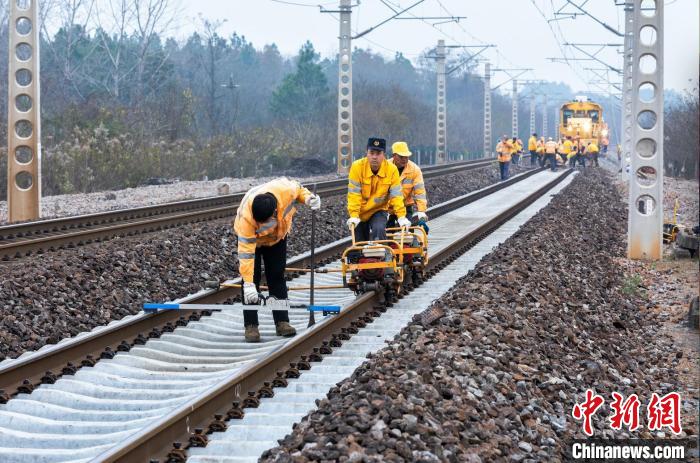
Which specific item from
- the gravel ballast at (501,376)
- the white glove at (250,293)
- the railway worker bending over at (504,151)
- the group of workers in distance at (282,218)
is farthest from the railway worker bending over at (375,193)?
the railway worker bending over at (504,151)

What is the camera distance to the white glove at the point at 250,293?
974 centimetres

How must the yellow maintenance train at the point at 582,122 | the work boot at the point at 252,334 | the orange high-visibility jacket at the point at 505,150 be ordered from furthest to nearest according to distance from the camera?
the yellow maintenance train at the point at 582,122
the orange high-visibility jacket at the point at 505,150
the work boot at the point at 252,334

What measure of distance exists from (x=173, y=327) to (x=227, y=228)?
7124 mm

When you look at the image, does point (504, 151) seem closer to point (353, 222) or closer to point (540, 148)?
point (540, 148)

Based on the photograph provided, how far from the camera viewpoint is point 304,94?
7469cm

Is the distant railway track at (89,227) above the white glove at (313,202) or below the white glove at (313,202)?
below

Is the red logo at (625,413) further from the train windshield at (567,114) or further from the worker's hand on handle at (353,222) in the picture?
the train windshield at (567,114)

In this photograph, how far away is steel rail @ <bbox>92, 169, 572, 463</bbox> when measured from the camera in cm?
640

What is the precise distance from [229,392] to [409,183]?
→ 6502mm

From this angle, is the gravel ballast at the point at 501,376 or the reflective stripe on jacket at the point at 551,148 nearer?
the gravel ballast at the point at 501,376

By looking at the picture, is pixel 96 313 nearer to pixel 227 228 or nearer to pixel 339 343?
pixel 339 343

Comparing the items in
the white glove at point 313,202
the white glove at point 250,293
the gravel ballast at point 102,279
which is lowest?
the gravel ballast at point 102,279

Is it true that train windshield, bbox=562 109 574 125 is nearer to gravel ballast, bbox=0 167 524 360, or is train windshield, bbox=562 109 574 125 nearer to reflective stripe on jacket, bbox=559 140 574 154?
reflective stripe on jacket, bbox=559 140 574 154

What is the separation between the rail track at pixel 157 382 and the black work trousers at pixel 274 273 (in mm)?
244
